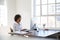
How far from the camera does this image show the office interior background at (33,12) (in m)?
3.36

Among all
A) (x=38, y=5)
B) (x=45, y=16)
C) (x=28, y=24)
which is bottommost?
(x=28, y=24)

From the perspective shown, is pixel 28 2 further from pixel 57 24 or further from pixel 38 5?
pixel 57 24

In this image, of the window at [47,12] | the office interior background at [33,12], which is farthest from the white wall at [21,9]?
the window at [47,12]

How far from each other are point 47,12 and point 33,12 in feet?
1.33

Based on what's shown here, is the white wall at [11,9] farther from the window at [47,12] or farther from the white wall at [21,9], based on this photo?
the window at [47,12]

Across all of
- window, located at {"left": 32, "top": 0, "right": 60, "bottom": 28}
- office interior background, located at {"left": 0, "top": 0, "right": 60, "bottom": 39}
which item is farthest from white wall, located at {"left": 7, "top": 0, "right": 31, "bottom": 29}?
window, located at {"left": 32, "top": 0, "right": 60, "bottom": 28}

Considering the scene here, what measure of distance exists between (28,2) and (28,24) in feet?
2.03

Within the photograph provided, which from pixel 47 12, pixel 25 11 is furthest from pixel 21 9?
pixel 47 12

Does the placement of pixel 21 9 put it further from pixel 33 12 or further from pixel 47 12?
pixel 47 12

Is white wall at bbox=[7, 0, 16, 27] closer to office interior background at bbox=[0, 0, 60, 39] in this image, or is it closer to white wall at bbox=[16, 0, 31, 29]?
office interior background at bbox=[0, 0, 60, 39]

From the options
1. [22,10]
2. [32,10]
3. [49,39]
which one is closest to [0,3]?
[22,10]

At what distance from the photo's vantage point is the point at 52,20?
11.1 ft

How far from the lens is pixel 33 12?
3625 millimetres

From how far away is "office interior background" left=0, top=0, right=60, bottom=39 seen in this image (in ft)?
11.0
